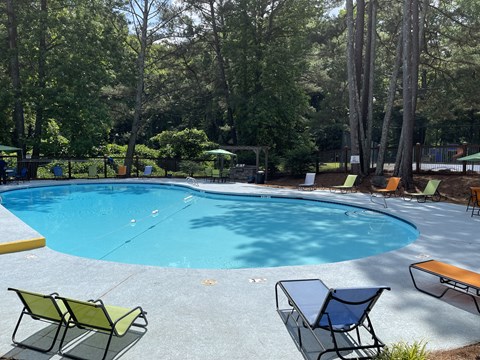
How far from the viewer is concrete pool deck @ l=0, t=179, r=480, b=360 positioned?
3.26 metres

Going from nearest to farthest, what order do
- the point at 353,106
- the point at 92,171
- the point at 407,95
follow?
the point at 407,95 → the point at 353,106 → the point at 92,171

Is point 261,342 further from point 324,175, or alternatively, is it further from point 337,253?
point 324,175

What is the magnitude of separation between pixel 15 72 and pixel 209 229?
16.0 metres

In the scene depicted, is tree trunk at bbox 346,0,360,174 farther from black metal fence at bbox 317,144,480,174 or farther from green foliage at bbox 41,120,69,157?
green foliage at bbox 41,120,69,157

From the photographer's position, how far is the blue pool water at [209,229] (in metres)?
7.68

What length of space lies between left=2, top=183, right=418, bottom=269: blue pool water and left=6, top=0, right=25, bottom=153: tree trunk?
19.6 ft

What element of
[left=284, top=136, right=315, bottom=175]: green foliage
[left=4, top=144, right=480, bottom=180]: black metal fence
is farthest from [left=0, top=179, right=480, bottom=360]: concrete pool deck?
[left=284, top=136, right=315, bottom=175]: green foliage

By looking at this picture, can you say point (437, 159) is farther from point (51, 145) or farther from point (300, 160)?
point (51, 145)

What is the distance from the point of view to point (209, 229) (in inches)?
386

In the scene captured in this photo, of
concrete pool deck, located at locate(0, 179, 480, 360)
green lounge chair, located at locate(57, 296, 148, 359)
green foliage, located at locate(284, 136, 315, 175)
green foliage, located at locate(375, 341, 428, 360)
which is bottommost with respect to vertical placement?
concrete pool deck, located at locate(0, 179, 480, 360)

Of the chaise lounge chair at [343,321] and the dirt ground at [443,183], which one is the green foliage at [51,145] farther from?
the chaise lounge chair at [343,321]

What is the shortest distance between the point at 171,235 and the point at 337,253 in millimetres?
3910

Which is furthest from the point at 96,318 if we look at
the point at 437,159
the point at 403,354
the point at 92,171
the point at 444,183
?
the point at 92,171

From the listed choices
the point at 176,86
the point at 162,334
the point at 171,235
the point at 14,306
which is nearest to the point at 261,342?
the point at 162,334
